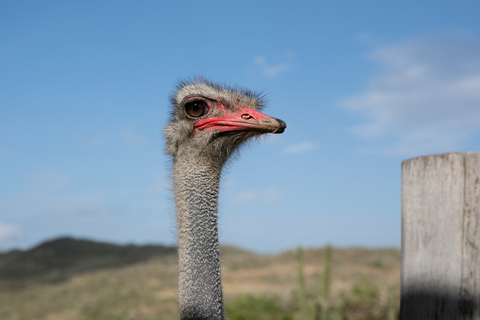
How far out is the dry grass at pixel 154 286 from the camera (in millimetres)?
9539

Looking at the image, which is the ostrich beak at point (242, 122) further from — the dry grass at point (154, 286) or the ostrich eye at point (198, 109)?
the dry grass at point (154, 286)

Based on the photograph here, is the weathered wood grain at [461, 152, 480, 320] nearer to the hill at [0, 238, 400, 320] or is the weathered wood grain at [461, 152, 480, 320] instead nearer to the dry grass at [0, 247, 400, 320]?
the hill at [0, 238, 400, 320]

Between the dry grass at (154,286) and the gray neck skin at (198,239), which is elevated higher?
the gray neck skin at (198,239)

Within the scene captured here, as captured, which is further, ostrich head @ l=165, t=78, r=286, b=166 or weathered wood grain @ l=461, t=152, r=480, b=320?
ostrich head @ l=165, t=78, r=286, b=166

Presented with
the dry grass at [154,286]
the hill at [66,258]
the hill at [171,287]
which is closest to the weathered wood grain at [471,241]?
the hill at [171,287]

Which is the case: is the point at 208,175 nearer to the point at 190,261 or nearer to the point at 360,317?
the point at 190,261

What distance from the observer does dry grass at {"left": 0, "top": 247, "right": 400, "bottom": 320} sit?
9.54 m

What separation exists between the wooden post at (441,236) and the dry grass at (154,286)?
6896 millimetres

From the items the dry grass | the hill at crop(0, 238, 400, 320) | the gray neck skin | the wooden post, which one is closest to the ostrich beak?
the gray neck skin

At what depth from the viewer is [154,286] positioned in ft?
37.0

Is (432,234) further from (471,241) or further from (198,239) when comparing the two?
(198,239)

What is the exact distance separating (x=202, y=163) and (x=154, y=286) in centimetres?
938

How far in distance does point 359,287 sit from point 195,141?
4.43 m

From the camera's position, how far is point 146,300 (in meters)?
10.1
